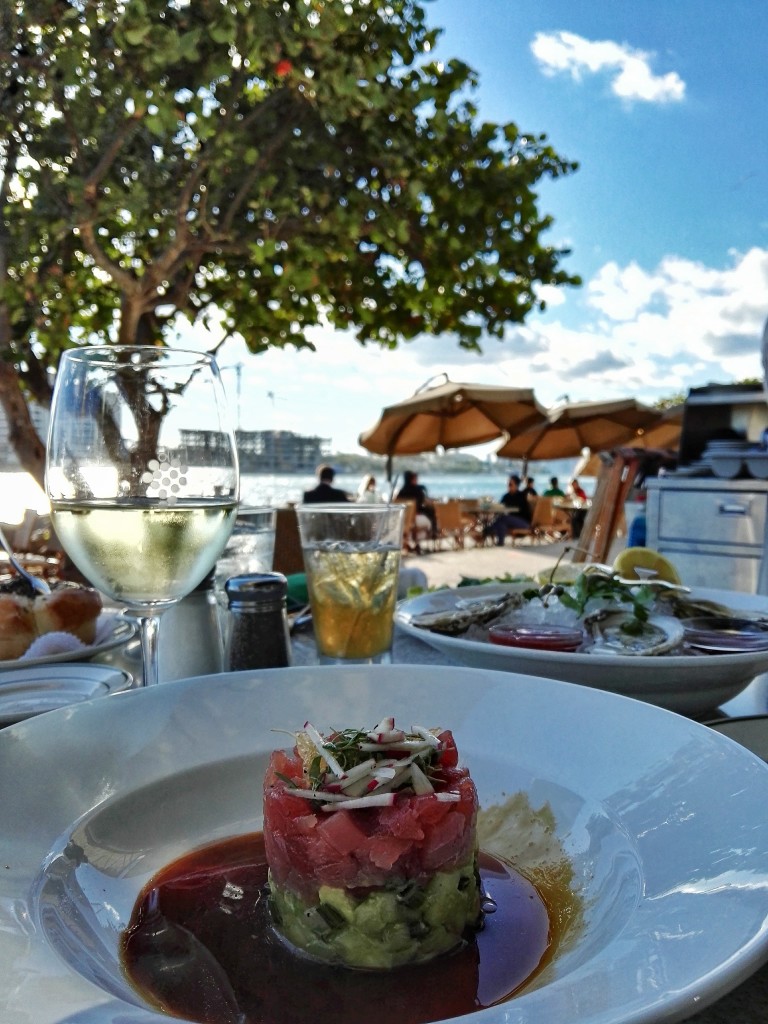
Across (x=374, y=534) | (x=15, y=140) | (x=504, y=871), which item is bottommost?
(x=504, y=871)

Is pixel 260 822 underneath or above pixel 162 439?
underneath

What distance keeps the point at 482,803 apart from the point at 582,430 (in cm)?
1434

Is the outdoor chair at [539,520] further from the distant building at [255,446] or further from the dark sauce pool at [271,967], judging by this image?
the dark sauce pool at [271,967]

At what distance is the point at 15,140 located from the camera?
453 centimetres

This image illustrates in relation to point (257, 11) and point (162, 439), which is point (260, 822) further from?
point (257, 11)

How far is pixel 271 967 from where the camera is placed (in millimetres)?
556

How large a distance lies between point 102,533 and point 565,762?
2.11 ft

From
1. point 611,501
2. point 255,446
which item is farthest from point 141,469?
point 611,501

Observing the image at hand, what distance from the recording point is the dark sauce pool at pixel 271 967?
50cm

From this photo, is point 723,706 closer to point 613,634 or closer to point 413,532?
point 613,634

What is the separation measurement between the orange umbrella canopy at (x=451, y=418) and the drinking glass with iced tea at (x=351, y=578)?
983 centimetres

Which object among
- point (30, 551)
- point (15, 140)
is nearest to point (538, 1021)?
point (15, 140)

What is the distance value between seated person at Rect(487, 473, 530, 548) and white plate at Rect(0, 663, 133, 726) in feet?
48.4

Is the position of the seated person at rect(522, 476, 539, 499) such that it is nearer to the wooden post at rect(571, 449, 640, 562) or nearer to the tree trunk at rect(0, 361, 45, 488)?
the wooden post at rect(571, 449, 640, 562)
